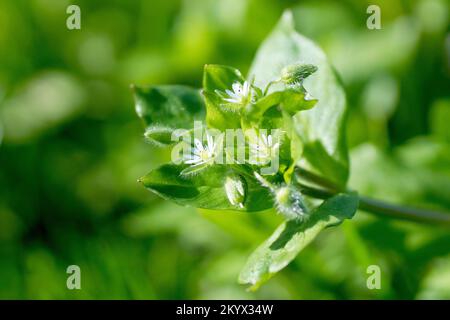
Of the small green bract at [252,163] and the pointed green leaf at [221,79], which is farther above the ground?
the pointed green leaf at [221,79]

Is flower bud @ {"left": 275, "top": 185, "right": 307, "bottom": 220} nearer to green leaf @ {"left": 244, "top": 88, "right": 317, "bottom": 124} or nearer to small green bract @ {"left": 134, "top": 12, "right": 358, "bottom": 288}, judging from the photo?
small green bract @ {"left": 134, "top": 12, "right": 358, "bottom": 288}

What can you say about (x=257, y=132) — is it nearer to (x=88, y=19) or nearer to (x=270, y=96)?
(x=270, y=96)

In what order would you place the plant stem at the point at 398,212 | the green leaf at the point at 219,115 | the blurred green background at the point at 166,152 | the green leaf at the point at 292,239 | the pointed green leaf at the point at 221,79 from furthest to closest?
the blurred green background at the point at 166,152, the plant stem at the point at 398,212, the pointed green leaf at the point at 221,79, the green leaf at the point at 219,115, the green leaf at the point at 292,239

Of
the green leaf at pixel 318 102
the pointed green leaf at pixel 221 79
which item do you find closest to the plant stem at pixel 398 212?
the green leaf at pixel 318 102

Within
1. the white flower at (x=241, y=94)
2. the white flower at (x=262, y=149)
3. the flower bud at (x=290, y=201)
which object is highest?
the white flower at (x=241, y=94)

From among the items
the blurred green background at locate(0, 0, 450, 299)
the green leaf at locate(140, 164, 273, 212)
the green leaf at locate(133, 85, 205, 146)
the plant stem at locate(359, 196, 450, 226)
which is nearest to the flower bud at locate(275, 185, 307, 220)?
the green leaf at locate(140, 164, 273, 212)

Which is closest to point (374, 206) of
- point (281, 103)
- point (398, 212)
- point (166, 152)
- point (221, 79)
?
point (398, 212)

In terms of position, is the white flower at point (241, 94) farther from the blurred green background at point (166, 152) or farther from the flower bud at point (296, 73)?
the blurred green background at point (166, 152)
